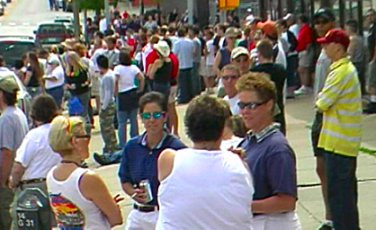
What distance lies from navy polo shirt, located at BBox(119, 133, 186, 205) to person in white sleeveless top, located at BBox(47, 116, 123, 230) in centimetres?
68

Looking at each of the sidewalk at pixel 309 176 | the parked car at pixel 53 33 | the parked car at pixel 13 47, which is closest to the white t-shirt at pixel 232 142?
the sidewalk at pixel 309 176

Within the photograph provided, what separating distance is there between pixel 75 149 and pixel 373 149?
8.20 metres

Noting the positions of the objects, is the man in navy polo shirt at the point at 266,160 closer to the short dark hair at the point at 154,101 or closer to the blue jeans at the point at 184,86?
the short dark hair at the point at 154,101

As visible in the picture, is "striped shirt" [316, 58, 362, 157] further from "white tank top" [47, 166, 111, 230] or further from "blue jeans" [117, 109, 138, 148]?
"blue jeans" [117, 109, 138, 148]

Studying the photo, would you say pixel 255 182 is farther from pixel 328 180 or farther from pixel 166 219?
pixel 328 180

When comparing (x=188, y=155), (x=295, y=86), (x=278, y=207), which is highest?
(x=188, y=155)

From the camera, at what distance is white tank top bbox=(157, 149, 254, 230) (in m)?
4.79

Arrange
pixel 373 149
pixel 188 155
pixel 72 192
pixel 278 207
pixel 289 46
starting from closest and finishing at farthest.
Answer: pixel 188 155 < pixel 278 207 < pixel 72 192 < pixel 373 149 < pixel 289 46

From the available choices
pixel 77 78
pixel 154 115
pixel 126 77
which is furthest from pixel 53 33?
pixel 154 115

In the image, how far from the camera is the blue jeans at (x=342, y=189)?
8.45 meters

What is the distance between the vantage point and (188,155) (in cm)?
485

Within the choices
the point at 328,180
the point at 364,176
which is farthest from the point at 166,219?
the point at 364,176

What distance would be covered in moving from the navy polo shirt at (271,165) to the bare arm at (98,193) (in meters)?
0.94

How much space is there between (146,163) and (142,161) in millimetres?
34
